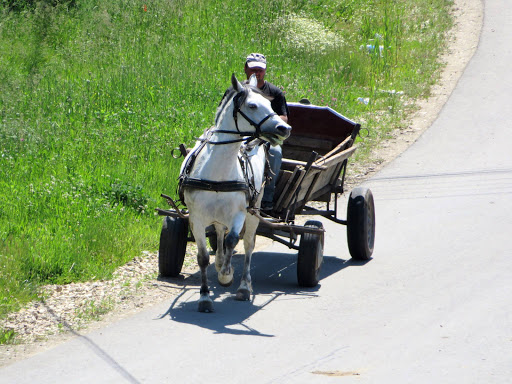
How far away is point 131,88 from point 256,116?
7.94 metres

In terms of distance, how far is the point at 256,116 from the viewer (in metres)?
7.31

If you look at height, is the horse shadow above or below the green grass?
below

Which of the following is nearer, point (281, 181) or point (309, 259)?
point (309, 259)

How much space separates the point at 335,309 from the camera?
796cm

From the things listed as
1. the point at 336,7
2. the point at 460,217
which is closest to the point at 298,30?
the point at 336,7

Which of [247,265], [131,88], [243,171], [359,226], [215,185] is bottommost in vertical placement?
[247,265]

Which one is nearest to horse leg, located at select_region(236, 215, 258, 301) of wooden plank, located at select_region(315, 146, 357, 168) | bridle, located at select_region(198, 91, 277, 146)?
bridle, located at select_region(198, 91, 277, 146)

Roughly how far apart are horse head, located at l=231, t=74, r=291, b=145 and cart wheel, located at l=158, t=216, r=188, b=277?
5.70ft

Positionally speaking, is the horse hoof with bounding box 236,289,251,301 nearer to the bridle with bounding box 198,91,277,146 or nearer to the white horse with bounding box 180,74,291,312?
the white horse with bounding box 180,74,291,312

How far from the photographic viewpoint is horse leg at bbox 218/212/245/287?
7.70 meters

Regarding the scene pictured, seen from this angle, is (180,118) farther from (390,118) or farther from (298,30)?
(298,30)

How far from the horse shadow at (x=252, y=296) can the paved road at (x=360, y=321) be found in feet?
0.07

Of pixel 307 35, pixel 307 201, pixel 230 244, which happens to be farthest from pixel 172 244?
pixel 307 35

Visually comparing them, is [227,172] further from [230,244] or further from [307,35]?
[307,35]
